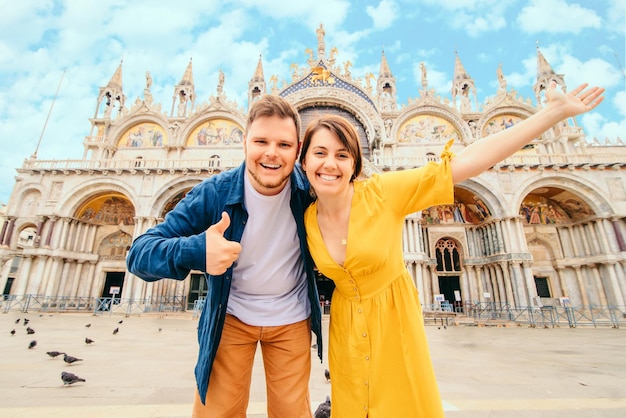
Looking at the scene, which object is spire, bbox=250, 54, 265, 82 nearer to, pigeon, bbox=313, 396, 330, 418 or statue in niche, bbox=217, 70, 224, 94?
statue in niche, bbox=217, 70, 224, 94

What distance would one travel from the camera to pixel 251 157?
5.43ft

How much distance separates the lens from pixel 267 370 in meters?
1.74

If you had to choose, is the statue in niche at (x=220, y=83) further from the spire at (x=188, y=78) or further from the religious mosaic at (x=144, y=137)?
the religious mosaic at (x=144, y=137)

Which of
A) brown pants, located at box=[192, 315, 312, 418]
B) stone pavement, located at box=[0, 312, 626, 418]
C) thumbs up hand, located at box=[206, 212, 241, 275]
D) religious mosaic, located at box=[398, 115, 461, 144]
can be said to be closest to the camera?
thumbs up hand, located at box=[206, 212, 241, 275]

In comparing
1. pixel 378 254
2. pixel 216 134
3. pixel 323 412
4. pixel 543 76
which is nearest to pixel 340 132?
pixel 378 254

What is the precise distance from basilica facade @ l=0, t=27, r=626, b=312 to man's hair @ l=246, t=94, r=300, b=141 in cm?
1367

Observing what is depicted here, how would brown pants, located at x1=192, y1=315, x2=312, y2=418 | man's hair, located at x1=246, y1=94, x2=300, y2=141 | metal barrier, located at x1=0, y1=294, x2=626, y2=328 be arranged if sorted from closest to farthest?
1. brown pants, located at x1=192, y1=315, x2=312, y2=418
2. man's hair, located at x1=246, y1=94, x2=300, y2=141
3. metal barrier, located at x1=0, y1=294, x2=626, y2=328

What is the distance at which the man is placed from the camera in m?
1.56

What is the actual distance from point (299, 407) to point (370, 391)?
0.45 metres

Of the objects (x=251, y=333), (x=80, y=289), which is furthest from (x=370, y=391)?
(x=80, y=289)

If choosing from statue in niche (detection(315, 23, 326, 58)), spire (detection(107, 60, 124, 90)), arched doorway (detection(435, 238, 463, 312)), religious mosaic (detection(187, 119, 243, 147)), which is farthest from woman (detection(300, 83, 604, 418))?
spire (detection(107, 60, 124, 90))

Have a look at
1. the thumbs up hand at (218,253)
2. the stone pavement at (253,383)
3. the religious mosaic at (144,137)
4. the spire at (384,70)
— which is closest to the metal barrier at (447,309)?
the stone pavement at (253,383)

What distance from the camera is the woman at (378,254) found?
1421mm

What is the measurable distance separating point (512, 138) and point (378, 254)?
0.89 meters
